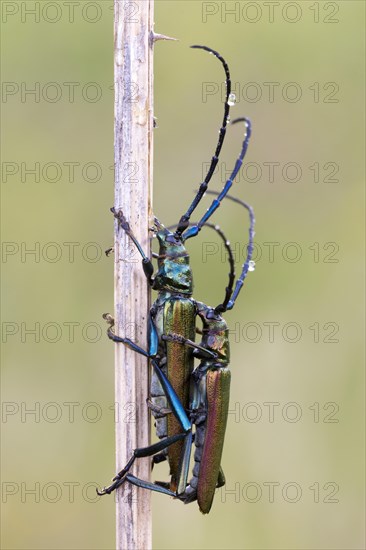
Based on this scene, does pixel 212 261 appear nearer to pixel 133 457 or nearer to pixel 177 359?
pixel 177 359

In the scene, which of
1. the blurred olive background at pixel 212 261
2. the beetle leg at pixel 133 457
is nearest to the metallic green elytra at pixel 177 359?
the beetle leg at pixel 133 457

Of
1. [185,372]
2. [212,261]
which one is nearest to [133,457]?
[185,372]

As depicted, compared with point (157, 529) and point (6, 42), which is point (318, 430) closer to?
point (157, 529)

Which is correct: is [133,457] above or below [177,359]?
below

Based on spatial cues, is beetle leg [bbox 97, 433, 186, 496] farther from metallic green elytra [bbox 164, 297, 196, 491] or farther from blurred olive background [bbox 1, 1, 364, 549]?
blurred olive background [bbox 1, 1, 364, 549]

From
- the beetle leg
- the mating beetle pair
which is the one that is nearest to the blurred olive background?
the mating beetle pair

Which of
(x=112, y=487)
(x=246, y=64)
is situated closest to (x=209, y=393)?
(x=112, y=487)
